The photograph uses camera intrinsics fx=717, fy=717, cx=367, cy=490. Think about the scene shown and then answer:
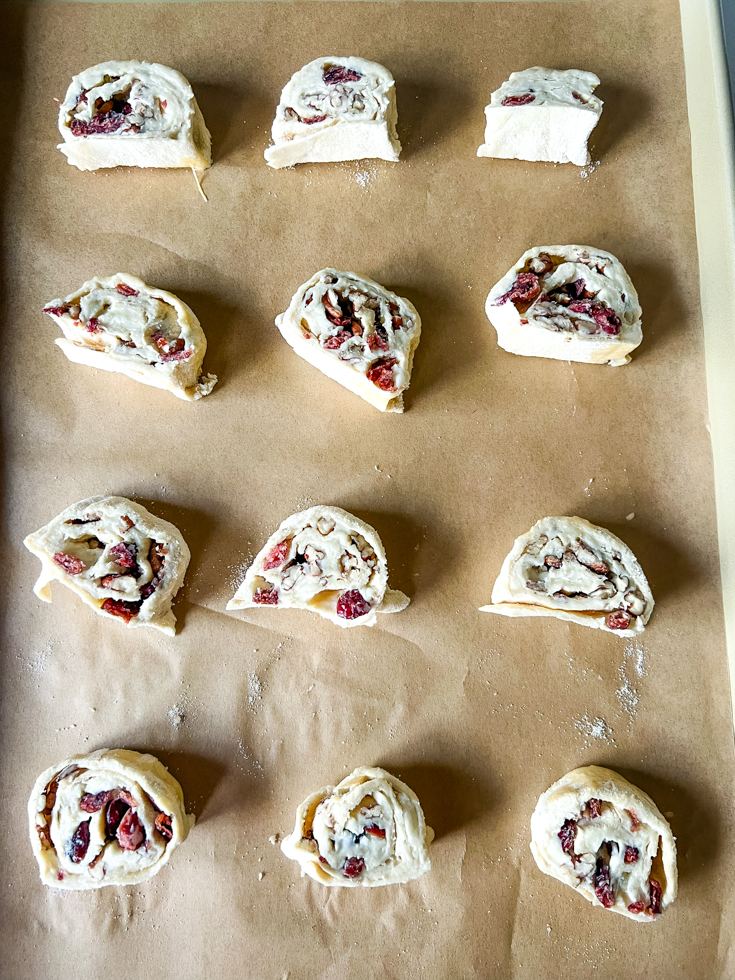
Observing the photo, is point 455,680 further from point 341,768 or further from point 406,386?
point 406,386

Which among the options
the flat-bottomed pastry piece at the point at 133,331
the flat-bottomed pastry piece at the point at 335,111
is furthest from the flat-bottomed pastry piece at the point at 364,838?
the flat-bottomed pastry piece at the point at 335,111

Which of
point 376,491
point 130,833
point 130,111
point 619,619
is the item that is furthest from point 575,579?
point 130,111

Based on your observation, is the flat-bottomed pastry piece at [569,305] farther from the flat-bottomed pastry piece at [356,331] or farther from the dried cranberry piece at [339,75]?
the dried cranberry piece at [339,75]

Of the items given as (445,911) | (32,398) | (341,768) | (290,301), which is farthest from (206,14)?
(445,911)

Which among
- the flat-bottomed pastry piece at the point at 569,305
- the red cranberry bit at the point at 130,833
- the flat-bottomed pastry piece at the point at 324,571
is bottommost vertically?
the red cranberry bit at the point at 130,833

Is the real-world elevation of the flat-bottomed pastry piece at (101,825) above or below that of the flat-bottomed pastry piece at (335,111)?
below

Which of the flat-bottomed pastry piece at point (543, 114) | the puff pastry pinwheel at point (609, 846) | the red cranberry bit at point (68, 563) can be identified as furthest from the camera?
the flat-bottomed pastry piece at point (543, 114)

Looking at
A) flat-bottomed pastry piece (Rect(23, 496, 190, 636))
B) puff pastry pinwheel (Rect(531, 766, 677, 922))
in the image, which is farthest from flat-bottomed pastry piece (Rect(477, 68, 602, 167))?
puff pastry pinwheel (Rect(531, 766, 677, 922))
